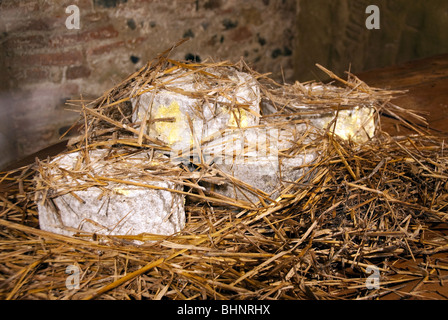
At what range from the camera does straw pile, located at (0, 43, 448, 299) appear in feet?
4.00

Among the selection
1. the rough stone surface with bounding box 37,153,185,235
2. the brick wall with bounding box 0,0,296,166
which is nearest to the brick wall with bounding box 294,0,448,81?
the brick wall with bounding box 0,0,296,166

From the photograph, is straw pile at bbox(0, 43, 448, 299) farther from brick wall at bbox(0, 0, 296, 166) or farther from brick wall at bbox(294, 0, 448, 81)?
brick wall at bbox(294, 0, 448, 81)

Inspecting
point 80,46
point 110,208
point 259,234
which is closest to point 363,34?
point 80,46

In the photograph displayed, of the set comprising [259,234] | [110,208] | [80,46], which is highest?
[80,46]

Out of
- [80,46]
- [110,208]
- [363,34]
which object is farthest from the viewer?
[363,34]

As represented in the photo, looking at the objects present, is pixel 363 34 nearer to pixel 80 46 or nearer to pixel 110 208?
pixel 80 46

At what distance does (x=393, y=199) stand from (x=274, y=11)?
2731 millimetres

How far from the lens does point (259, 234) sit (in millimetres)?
1404

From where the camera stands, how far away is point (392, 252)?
1.35 m

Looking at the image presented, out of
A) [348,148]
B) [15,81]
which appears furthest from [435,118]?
[15,81]

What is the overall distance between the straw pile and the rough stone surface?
1.4 inches

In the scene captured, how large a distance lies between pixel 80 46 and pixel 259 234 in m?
2.05

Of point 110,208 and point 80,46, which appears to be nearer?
point 110,208
